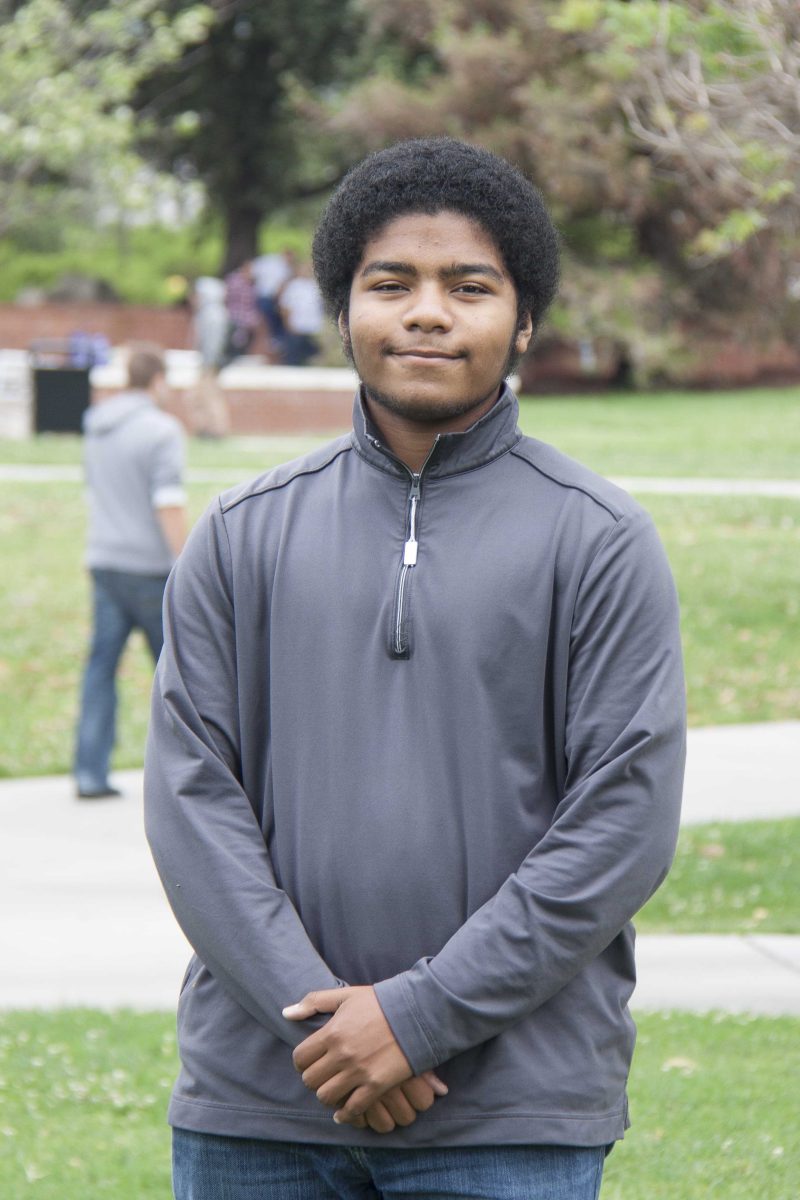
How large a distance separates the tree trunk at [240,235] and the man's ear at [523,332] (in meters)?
35.6

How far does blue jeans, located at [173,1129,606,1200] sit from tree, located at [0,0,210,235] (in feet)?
47.5

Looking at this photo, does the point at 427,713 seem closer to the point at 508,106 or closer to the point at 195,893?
the point at 195,893

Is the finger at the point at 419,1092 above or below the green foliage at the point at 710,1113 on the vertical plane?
above

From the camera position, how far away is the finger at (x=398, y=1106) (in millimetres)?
2092

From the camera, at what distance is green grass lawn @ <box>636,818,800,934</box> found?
20.6 ft

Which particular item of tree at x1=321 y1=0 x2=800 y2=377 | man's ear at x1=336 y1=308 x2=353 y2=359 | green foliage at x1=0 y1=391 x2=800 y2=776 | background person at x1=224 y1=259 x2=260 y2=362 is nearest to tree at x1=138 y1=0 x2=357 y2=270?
tree at x1=321 y1=0 x2=800 y2=377

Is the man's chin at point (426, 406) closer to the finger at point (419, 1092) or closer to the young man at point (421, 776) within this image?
the young man at point (421, 776)

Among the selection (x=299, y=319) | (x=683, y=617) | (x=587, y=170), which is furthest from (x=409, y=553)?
(x=587, y=170)

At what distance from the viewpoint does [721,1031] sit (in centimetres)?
507

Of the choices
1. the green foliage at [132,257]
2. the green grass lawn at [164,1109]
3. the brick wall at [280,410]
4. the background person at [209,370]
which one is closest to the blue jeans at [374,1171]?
the green grass lawn at [164,1109]

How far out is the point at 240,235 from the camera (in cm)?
3762

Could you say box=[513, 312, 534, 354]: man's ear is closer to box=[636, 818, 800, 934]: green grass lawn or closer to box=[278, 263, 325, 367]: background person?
box=[636, 818, 800, 934]: green grass lawn

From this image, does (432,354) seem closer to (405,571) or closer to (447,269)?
(447,269)

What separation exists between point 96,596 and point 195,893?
619cm
